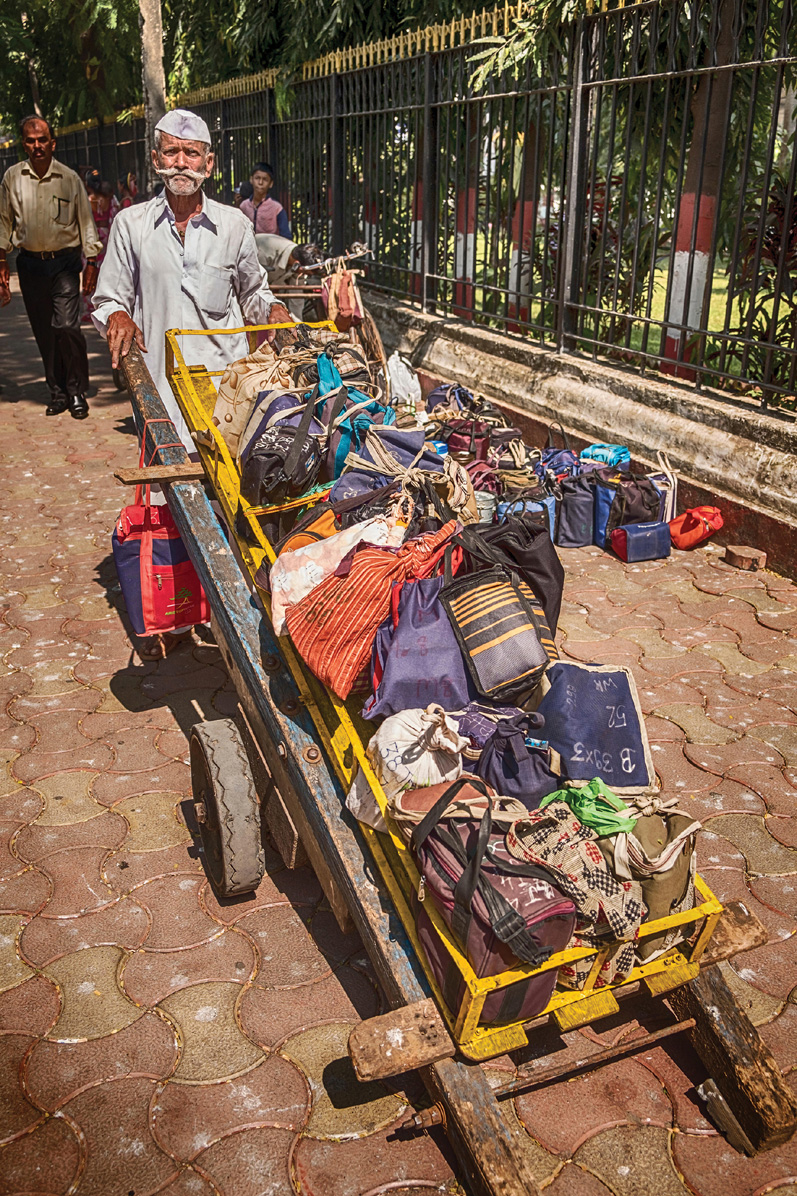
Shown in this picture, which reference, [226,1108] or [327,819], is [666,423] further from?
[226,1108]

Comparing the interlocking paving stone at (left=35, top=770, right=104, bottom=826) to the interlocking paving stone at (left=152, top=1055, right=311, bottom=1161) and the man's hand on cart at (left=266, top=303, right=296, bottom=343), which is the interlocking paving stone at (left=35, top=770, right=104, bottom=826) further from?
the man's hand on cart at (left=266, top=303, right=296, bottom=343)

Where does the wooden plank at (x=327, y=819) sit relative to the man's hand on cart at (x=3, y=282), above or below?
below

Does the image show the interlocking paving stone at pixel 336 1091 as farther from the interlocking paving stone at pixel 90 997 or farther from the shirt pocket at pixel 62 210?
the shirt pocket at pixel 62 210

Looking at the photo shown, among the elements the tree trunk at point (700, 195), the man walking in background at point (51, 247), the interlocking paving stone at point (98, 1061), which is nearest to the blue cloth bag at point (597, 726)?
the interlocking paving stone at point (98, 1061)

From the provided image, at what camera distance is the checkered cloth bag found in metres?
2.08

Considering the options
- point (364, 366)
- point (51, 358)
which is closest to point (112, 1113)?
point (364, 366)

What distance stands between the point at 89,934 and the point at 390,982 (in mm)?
1183

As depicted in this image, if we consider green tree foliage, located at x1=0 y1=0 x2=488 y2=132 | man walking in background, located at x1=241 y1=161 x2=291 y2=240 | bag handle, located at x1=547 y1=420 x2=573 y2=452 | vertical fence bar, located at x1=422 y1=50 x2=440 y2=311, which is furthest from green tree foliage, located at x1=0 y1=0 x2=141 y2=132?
bag handle, located at x1=547 y1=420 x2=573 y2=452

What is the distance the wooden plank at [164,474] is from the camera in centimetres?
359

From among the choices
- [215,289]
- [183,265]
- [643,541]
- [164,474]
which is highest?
[183,265]

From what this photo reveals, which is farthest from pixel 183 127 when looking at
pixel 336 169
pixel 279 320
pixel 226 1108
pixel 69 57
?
pixel 69 57

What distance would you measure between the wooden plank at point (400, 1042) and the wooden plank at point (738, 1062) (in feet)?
2.29

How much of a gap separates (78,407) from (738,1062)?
8.60m

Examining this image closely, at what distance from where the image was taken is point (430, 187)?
31.0ft
